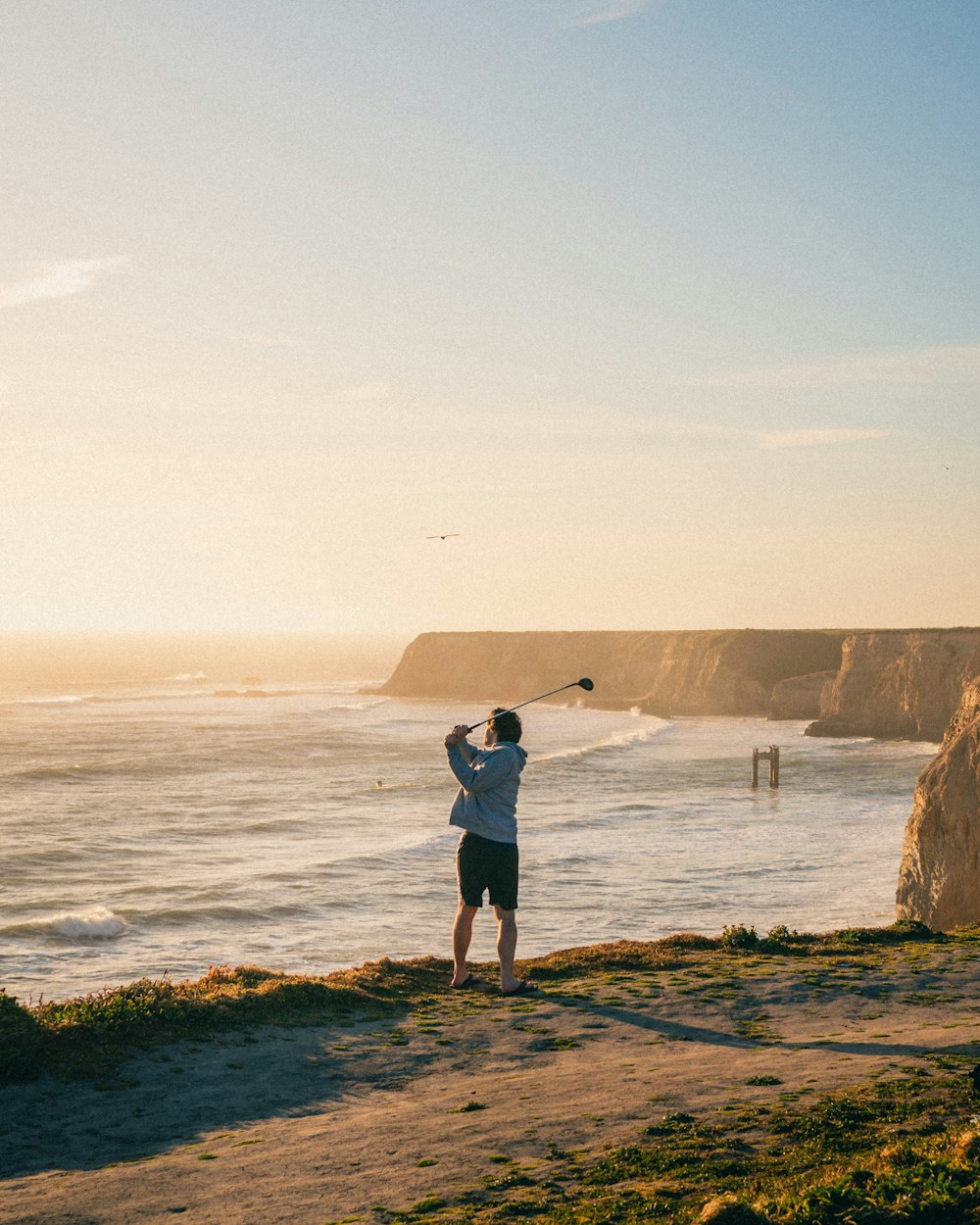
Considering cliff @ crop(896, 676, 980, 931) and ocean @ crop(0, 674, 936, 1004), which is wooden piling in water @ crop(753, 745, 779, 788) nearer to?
ocean @ crop(0, 674, 936, 1004)

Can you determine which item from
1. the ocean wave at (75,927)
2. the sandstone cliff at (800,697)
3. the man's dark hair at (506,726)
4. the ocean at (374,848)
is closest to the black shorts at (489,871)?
the man's dark hair at (506,726)

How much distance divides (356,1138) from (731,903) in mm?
16832

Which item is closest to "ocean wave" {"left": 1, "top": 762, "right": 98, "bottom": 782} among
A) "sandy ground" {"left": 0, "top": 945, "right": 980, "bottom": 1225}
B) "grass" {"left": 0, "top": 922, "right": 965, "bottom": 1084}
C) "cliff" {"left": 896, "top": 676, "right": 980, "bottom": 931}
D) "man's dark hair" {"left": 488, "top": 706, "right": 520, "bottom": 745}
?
"cliff" {"left": 896, "top": 676, "right": 980, "bottom": 931}

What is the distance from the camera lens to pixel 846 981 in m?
9.25

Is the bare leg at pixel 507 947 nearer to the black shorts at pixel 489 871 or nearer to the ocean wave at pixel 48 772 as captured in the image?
the black shorts at pixel 489 871

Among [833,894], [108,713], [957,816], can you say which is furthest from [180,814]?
[108,713]

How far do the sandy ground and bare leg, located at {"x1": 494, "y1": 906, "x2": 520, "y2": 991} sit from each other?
0.65ft

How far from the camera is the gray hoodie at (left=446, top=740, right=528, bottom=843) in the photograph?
29.0ft

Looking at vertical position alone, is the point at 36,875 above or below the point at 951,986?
below

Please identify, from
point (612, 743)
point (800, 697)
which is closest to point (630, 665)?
point (800, 697)

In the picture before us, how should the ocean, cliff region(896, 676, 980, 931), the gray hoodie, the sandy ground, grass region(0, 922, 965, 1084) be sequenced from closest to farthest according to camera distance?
the sandy ground
grass region(0, 922, 965, 1084)
the gray hoodie
cliff region(896, 676, 980, 931)
the ocean

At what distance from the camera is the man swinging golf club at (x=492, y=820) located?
8.87m

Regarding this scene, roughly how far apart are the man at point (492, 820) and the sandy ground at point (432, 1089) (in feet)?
2.61

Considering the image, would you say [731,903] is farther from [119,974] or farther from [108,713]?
[108,713]
